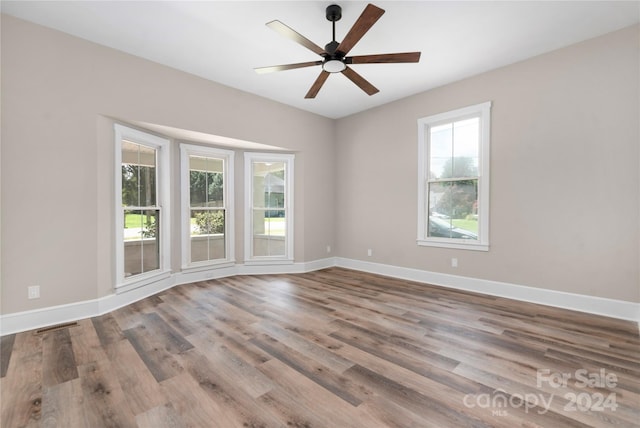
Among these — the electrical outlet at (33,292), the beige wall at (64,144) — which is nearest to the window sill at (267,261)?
the beige wall at (64,144)

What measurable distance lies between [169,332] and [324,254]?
3561 millimetres

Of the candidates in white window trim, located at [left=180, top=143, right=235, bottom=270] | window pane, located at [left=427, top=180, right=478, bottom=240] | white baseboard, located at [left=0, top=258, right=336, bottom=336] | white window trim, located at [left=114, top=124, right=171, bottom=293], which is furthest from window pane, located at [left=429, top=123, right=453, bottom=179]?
white window trim, located at [left=114, top=124, right=171, bottom=293]

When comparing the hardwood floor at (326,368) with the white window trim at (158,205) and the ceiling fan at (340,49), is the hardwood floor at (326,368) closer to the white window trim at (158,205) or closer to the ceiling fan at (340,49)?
the white window trim at (158,205)

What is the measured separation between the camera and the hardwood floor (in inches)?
65.9

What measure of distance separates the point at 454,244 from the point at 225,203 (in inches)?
155

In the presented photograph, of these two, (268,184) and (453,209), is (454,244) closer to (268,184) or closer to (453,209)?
(453,209)

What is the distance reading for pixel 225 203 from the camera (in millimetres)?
5125

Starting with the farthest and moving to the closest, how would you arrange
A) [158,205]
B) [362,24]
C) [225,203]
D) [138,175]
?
1. [225,203]
2. [158,205]
3. [138,175]
4. [362,24]

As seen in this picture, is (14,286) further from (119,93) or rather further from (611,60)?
(611,60)

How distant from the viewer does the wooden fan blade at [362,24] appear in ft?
6.86

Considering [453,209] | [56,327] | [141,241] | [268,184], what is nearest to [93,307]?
[56,327]

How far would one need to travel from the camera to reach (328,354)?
2373mm

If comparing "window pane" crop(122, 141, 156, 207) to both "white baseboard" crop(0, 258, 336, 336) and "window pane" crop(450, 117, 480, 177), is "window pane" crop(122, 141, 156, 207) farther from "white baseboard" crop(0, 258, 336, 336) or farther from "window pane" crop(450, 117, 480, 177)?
"window pane" crop(450, 117, 480, 177)

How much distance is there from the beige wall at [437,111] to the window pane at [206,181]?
0.46 metres
